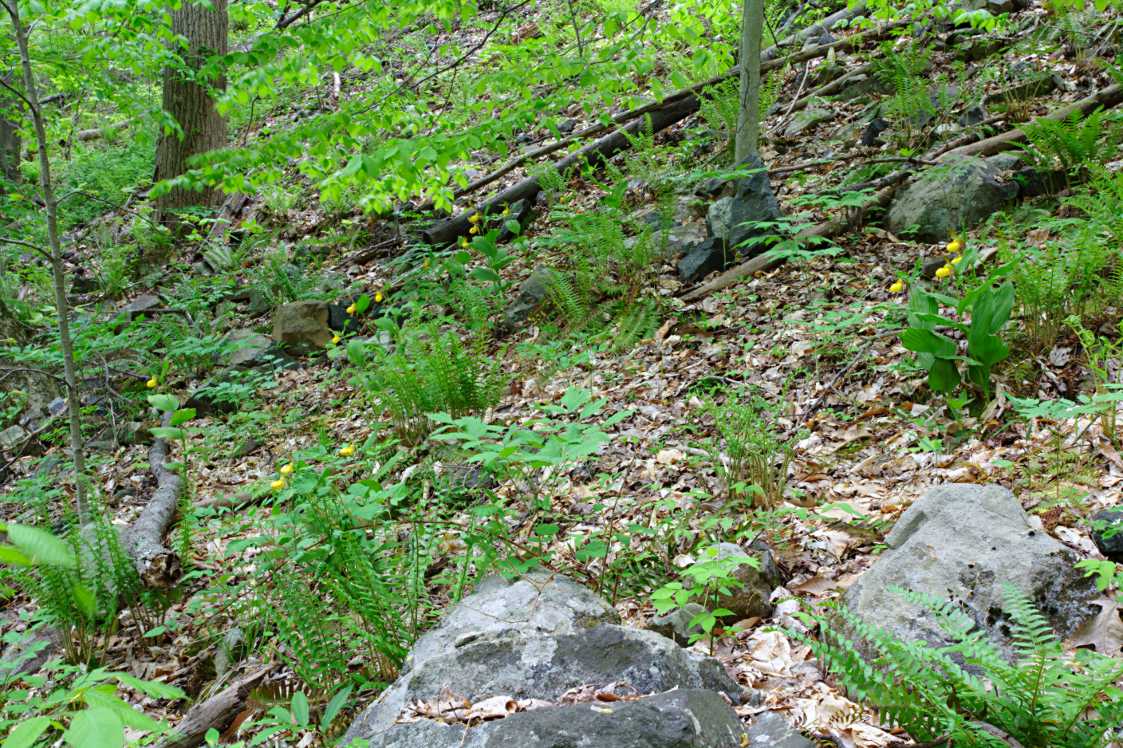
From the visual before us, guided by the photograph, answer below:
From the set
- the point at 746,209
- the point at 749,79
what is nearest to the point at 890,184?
the point at 746,209

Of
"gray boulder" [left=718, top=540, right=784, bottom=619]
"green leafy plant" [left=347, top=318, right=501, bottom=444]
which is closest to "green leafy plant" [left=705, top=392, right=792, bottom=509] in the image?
"gray boulder" [left=718, top=540, right=784, bottom=619]

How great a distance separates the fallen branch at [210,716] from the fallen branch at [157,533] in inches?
50.5

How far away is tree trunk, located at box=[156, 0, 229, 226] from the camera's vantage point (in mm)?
9352

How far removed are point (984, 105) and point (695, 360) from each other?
3.81 metres

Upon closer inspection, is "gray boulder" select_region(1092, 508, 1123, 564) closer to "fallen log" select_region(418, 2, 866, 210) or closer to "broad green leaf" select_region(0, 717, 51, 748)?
"broad green leaf" select_region(0, 717, 51, 748)

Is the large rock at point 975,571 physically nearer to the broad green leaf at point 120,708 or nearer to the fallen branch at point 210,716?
the broad green leaf at point 120,708

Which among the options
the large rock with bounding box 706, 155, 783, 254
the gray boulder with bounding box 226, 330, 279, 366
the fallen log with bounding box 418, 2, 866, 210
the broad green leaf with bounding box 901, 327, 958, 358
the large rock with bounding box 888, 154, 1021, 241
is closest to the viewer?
the broad green leaf with bounding box 901, 327, 958, 358

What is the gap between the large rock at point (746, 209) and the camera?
18.0ft

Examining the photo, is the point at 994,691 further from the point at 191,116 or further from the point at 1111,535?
the point at 191,116

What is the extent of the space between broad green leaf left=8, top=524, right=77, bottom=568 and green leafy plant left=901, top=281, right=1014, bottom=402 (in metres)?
3.30

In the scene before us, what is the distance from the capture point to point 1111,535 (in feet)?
6.82

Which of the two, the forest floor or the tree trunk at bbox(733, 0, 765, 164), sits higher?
the tree trunk at bbox(733, 0, 765, 164)

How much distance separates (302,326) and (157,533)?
10.4 feet

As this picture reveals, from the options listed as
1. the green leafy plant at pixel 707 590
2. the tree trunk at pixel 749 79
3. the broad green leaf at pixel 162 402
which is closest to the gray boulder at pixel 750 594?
the green leafy plant at pixel 707 590
